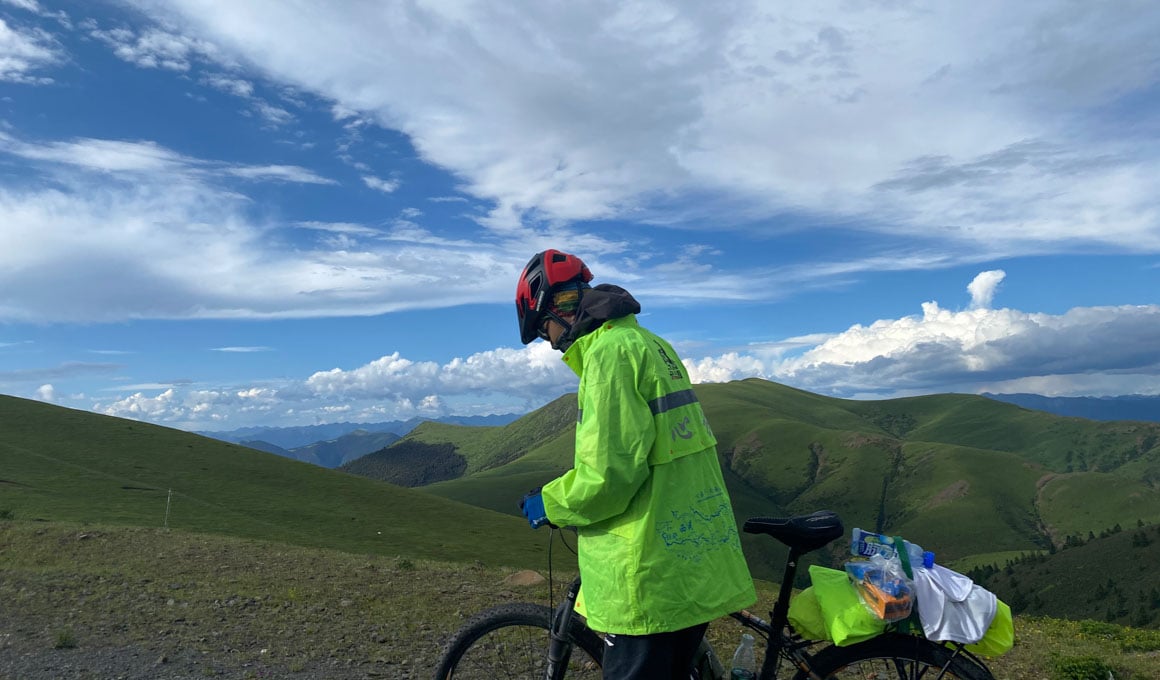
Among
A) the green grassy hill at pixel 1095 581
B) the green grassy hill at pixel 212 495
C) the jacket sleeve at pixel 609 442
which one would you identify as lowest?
the green grassy hill at pixel 1095 581

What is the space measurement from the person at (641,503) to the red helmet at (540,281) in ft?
1.39

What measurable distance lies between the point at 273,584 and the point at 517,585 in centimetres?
438

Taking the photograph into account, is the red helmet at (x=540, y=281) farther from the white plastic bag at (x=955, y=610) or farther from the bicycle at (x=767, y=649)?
the white plastic bag at (x=955, y=610)

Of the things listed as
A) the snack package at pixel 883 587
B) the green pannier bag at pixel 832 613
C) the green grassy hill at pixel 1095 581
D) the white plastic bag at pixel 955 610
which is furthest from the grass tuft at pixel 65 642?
the green grassy hill at pixel 1095 581

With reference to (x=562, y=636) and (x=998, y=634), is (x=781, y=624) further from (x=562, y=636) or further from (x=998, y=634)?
(x=562, y=636)

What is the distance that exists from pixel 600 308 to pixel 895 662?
275 cm

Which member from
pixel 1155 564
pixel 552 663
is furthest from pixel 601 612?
pixel 1155 564

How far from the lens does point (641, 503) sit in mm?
3775

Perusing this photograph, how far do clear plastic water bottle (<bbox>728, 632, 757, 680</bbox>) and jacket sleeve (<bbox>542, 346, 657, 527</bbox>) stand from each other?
4.62 ft

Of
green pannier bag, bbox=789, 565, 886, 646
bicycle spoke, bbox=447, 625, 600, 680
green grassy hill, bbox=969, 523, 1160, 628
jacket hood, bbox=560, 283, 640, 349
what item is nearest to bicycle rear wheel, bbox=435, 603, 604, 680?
bicycle spoke, bbox=447, 625, 600, 680

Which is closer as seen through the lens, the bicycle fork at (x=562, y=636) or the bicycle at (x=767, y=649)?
the bicycle at (x=767, y=649)

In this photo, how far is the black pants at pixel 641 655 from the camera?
12.6ft

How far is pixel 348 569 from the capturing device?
14633 millimetres

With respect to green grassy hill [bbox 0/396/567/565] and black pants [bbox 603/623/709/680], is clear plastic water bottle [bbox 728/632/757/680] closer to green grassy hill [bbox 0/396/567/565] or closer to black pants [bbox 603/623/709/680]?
black pants [bbox 603/623/709/680]
